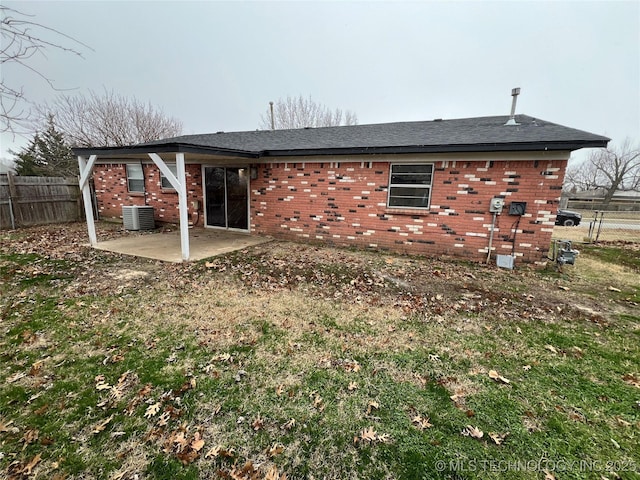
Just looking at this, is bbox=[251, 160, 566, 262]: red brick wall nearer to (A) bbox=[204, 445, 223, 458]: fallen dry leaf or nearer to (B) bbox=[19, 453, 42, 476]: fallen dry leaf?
(A) bbox=[204, 445, 223, 458]: fallen dry leaf

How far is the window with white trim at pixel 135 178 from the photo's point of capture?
36.7 ft

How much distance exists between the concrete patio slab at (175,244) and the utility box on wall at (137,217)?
0.61 metres

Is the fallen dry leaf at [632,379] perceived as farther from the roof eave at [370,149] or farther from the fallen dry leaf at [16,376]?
the fallen dry leaf at [16,376]

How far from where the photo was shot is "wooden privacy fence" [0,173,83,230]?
941 centimetres

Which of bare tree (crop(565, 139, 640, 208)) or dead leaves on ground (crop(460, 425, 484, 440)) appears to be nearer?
dead leaves on ground (crop(460, 425, 484, 440))

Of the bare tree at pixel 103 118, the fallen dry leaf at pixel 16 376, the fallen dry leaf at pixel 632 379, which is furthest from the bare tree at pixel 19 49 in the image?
the bare tree at pixel 103 118

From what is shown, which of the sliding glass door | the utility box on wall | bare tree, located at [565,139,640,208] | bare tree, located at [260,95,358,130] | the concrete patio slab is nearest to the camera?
the concrete patio slab

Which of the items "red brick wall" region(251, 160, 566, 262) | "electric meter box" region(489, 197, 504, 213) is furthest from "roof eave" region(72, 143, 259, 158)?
"electric meter box" region(489, 197, 504, 213)

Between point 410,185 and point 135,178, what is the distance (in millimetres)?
10686

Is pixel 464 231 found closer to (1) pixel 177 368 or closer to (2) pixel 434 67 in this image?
(1) pixel 177 368

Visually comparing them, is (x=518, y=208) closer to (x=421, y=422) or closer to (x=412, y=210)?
(x=412, y=210)

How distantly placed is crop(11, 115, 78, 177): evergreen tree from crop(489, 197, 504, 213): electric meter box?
894 inches

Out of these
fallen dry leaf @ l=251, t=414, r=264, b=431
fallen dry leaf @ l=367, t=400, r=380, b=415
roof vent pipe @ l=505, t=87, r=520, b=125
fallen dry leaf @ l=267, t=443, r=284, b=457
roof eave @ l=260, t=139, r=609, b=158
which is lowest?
fallen dry leaf @ l=251, t=414, r=264, b=431

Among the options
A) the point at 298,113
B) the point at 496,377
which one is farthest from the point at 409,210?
the point at 298,113
